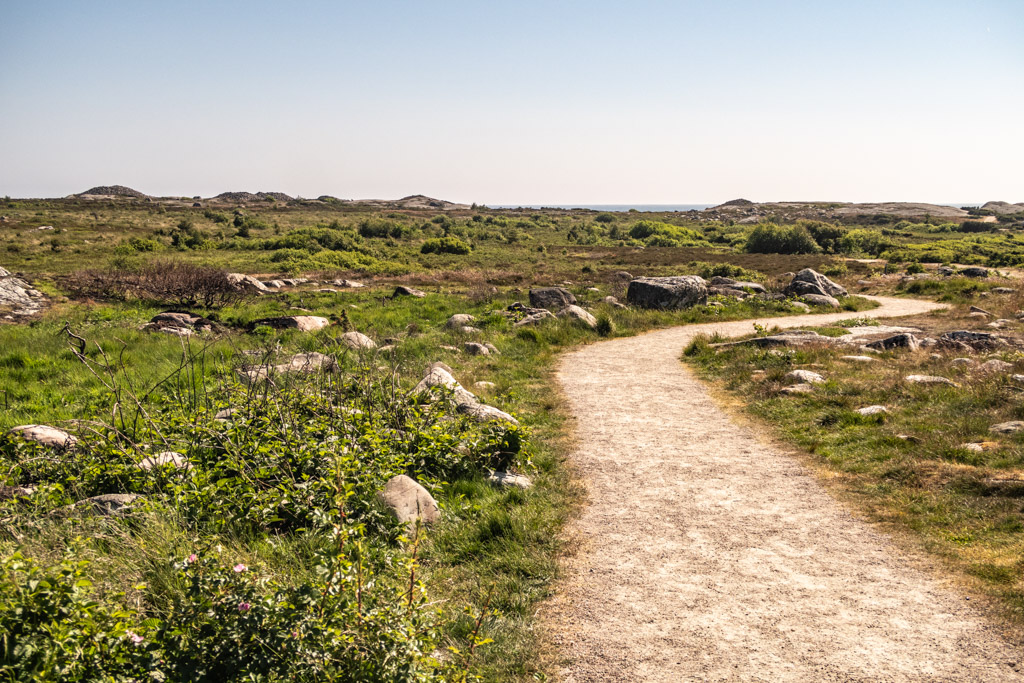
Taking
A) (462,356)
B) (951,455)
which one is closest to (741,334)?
(462,356)

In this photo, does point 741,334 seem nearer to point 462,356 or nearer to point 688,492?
point 462,356

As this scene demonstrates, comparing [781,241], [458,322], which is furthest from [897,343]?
[781,241]

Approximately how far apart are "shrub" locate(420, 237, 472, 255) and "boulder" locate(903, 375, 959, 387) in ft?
132

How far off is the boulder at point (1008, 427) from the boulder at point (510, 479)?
654cm

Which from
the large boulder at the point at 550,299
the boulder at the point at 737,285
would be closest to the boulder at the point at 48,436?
the large boulder at the point at 550,299

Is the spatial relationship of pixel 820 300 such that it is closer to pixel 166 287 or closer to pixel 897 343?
pixel 897 343

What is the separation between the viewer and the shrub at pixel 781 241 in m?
51.1

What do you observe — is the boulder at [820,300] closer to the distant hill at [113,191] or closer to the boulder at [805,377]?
the boulder at [805,377]

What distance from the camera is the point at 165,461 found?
20.5 feet

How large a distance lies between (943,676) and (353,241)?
48797mm

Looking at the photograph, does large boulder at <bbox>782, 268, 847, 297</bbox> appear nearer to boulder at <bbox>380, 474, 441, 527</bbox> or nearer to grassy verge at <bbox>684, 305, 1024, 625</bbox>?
grassy verge at <bbox>684, 305, 1024, 625</bbox>

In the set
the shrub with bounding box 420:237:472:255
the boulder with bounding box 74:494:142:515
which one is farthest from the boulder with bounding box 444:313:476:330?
the shrub with bounding box 420:237:472:255

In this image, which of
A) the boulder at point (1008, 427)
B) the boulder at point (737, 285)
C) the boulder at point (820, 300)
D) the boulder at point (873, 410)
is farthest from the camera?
the boulder at point (737, 285)

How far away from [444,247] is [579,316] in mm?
32411
